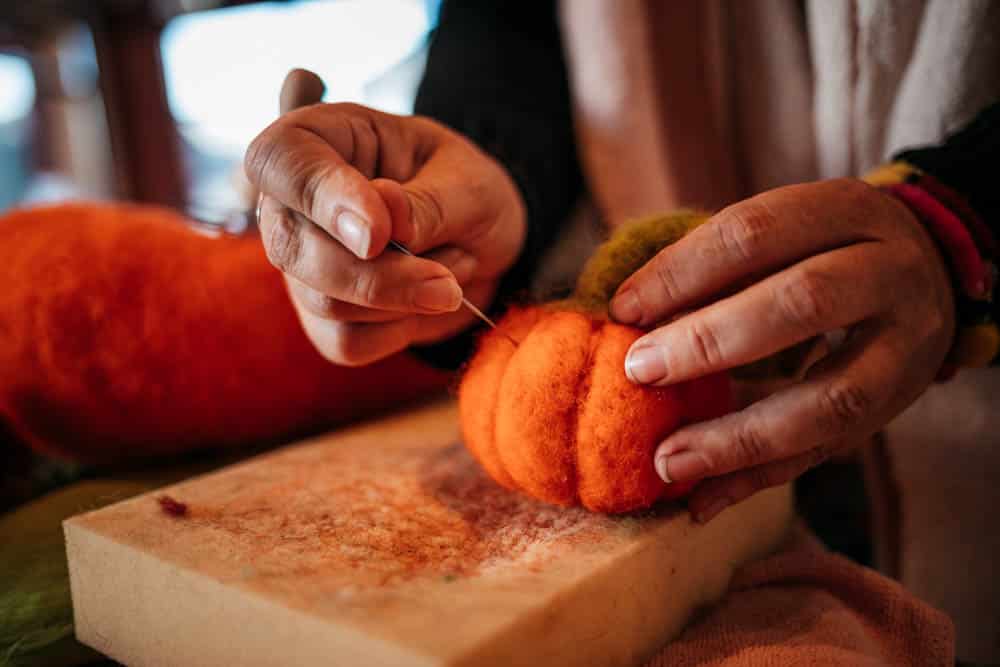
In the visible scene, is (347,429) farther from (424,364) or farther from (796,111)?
(796,111)

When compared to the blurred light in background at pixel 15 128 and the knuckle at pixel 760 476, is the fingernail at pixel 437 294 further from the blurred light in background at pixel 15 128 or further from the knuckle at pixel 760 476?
the blurred light in background at pixel 15 128

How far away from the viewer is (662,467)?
426mm

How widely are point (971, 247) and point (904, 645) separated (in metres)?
0.28

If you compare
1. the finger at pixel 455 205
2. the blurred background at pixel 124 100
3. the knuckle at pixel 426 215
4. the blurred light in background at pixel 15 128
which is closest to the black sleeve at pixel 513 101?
the finger at pixel 455 205

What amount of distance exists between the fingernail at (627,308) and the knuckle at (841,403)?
12 centimetres

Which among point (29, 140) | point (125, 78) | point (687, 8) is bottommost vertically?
point (29, 140)

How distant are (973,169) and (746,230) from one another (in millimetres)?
290

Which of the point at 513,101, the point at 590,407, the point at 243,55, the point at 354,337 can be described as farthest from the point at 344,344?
the point at 243,55

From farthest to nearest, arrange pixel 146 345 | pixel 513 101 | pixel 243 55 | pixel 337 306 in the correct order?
pixel 243 55
pixel 513 101
pixel 146 345
pixel 337 306

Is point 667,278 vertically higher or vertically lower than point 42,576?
higher

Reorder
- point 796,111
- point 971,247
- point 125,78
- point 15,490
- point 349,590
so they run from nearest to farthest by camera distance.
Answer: point 349,590 < point 971,247 < point 15,490 < point 796,111 < point 125,78

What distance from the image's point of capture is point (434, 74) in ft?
2.97

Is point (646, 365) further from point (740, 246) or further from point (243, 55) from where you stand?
point (243, 55)

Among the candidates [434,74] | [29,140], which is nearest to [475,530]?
[434,74]
